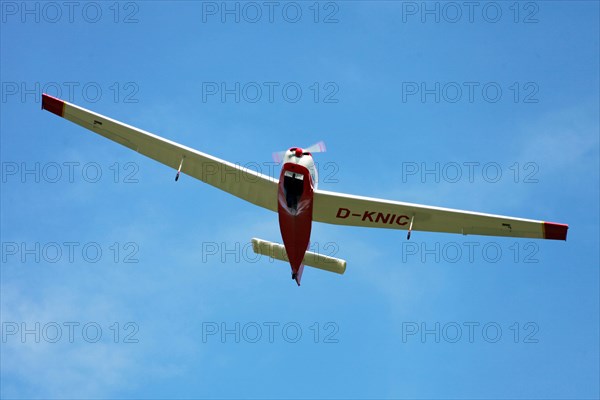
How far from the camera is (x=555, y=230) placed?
25625 mm

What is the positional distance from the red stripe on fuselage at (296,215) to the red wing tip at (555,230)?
292 inches

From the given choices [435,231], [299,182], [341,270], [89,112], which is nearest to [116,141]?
[89,112]

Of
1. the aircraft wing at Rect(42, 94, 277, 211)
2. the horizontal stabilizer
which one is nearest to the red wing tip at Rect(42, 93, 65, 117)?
the aircraft wing at Rect(42, 94, 277, 211)

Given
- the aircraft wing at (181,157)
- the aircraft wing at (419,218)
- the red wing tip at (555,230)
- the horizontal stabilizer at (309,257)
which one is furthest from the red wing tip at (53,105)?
the red wing tip at (555,230)

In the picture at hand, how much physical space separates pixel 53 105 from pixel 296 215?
919cm

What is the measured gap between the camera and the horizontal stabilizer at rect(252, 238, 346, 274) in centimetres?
2886

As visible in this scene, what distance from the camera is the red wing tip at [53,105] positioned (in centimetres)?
2742

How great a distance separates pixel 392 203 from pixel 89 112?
34.2ft

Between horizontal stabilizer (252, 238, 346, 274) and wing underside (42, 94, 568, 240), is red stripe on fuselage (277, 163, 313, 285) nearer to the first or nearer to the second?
wing underside (42, 94, 568, 240)

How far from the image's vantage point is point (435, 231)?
26578mm

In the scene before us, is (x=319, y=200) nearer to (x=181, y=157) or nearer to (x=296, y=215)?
(x=296, y=215)

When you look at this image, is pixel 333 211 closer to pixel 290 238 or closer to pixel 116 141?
pixel 290 238

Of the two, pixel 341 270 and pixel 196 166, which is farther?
pixel 341 270

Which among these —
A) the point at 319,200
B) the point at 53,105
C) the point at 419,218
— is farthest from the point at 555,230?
the point at 53,105
